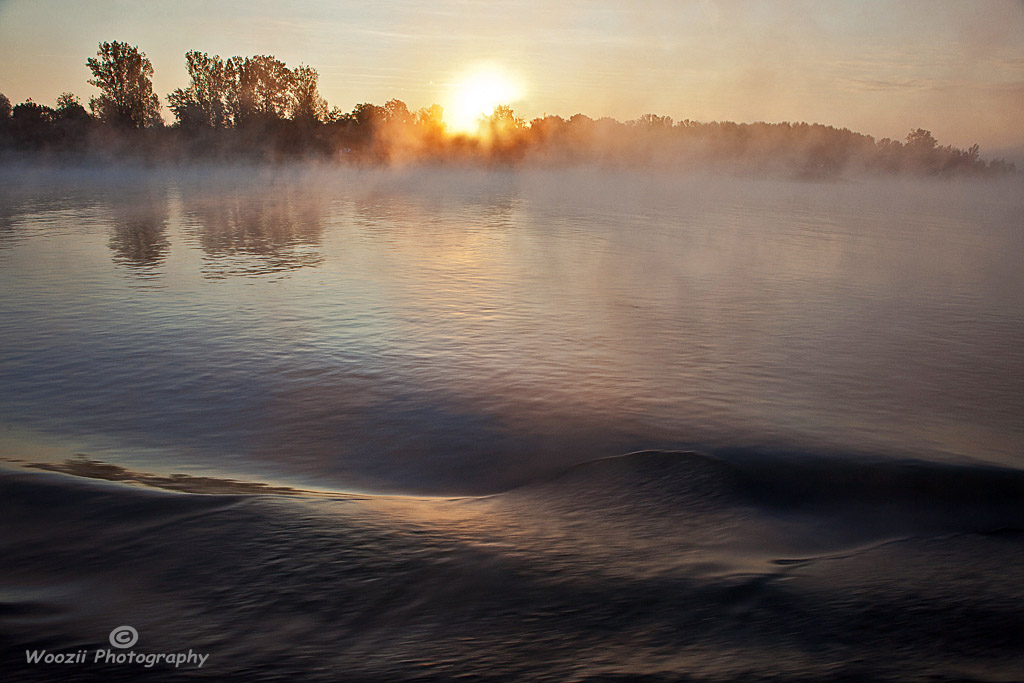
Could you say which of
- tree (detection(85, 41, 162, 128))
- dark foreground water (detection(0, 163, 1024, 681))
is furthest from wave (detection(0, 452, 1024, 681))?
tree (detection(85, 41, 162, 128))

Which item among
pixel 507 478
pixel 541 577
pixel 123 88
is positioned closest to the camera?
pixel 541 577

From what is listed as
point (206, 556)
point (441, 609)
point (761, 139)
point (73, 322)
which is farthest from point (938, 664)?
point (761, 139)

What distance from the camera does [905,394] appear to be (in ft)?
25.0

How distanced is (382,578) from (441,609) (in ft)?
1.37

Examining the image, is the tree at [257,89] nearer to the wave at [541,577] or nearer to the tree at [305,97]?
the tree at [305,97]

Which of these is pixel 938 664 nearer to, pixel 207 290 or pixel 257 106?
pixel 207 290

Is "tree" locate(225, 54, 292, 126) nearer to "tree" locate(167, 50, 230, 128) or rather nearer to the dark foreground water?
"tree" locate(167, 50, 230, 128)

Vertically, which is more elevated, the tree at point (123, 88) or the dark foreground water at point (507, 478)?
the tree at point (123, 88)

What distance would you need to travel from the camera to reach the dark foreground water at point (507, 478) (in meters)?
3.59

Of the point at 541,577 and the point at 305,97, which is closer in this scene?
the point at 541,577

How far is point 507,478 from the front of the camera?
562 centimetres

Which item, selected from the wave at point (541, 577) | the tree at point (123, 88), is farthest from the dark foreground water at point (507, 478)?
the tree at point (123, 88)

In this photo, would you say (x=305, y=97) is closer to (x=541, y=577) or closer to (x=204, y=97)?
(x=204, y=97)

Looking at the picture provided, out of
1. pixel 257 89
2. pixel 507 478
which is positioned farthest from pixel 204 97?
pixel 507 478
